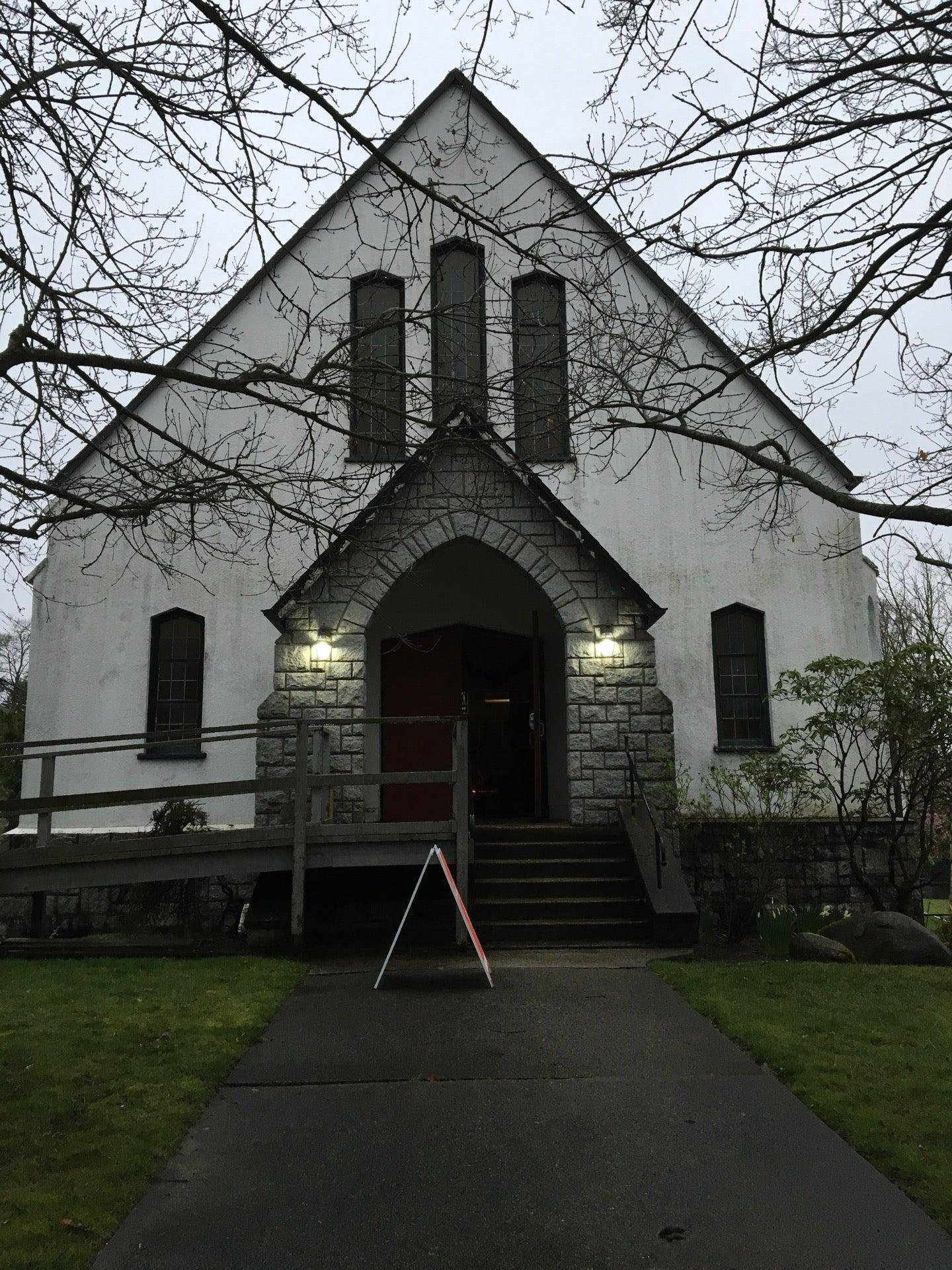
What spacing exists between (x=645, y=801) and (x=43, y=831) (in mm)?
6288

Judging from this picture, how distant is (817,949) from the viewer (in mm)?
9375

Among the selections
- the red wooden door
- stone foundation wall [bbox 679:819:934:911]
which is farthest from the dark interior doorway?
stone foundation wall [bbox 679:819:934:911]

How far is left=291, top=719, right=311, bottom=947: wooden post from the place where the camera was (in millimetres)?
9688

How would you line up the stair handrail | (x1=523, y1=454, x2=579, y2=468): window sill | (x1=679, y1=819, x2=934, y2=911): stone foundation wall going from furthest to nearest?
(x1=523, y1=454, x2=579, y2=468): window sill
(x1=679, y1=819, x2=934, y2=911): stone foundation wall
the stair handrail

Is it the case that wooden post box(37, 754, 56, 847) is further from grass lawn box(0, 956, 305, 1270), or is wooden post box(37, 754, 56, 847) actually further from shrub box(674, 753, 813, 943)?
shrub box(674, 753, 813, 943)

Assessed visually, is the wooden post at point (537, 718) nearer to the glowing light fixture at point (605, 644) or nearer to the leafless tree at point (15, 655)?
the glowing light fixture at point (605, 644)

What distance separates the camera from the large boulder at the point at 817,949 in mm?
9328

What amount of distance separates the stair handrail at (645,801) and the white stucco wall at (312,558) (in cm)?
199

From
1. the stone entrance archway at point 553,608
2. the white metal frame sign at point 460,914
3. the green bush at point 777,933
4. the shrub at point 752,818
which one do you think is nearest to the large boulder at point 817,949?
the green bush at point 777,933

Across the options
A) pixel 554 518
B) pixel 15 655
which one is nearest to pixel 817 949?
pixel 554 518

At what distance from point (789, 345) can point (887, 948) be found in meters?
6.55

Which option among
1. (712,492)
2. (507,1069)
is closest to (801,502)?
(712,492)

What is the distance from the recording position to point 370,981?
8.34m

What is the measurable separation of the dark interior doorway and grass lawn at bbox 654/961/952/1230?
488 cm
